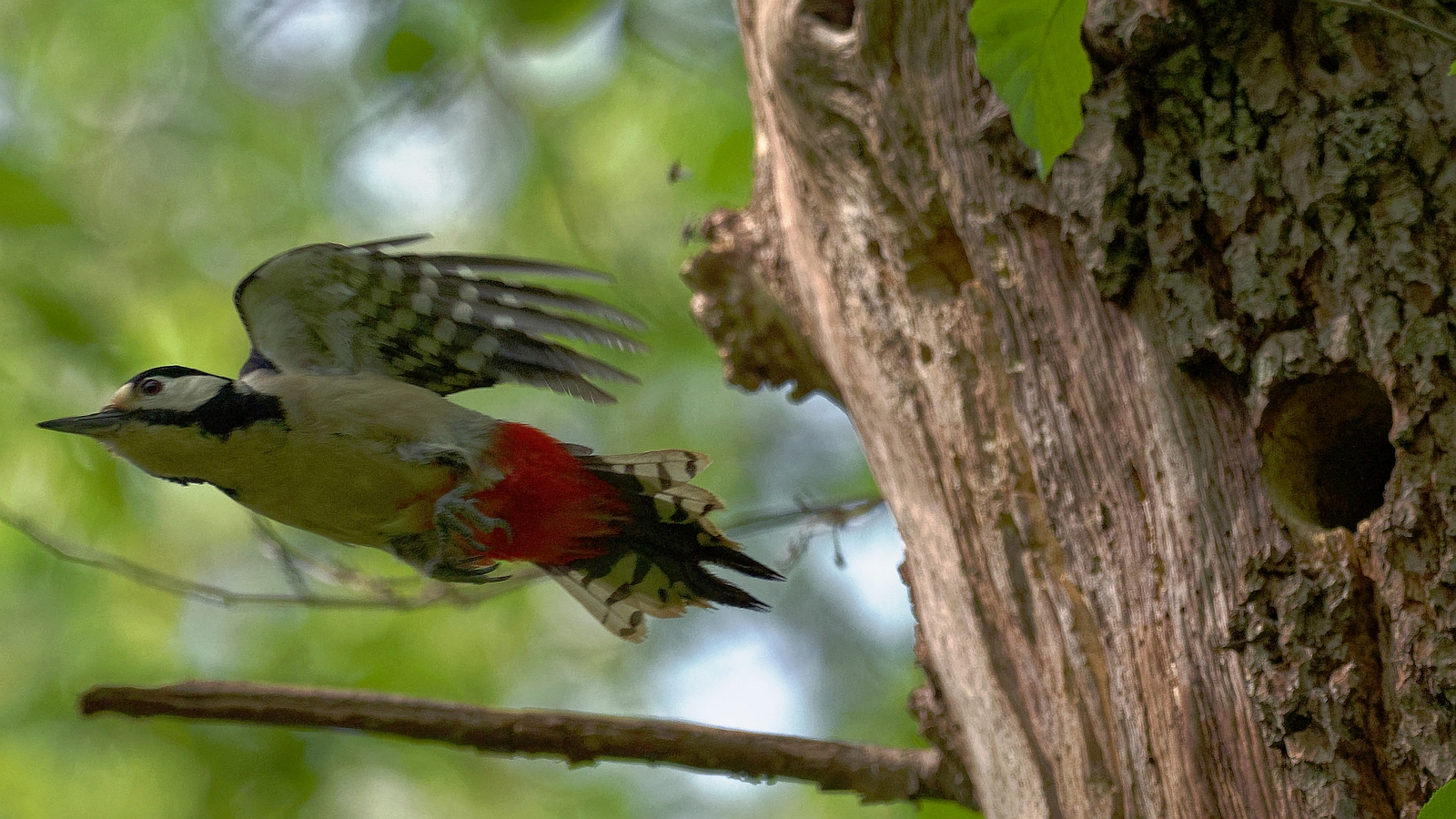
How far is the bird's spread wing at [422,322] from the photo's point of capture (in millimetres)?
2857

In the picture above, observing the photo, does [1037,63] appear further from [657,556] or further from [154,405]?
[154,405]

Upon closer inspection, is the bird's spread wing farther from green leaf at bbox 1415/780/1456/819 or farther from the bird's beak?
green leaf at bbox 1415/780/1456/819

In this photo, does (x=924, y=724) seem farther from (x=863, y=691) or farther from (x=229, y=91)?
(x=229, y=91)

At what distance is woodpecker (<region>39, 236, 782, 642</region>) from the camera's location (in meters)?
2.41

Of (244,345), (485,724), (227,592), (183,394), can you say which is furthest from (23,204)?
(485,724)

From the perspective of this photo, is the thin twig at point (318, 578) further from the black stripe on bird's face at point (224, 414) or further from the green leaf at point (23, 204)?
the green leaf at point (23, 204)

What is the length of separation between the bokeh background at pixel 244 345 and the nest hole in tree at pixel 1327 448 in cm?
226

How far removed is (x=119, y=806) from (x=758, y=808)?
13.5ft

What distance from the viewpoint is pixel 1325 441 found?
2131 mm

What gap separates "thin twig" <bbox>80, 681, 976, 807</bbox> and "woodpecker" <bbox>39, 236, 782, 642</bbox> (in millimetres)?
338

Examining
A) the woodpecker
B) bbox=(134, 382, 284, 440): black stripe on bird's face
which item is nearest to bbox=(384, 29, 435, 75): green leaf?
the woodpecker

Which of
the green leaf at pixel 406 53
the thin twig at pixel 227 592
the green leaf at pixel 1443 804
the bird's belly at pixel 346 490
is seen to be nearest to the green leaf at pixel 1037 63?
the green leaf at pixel 1443 804

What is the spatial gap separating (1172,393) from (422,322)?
6.41 ft

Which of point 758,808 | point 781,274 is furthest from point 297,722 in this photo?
point 758,808
